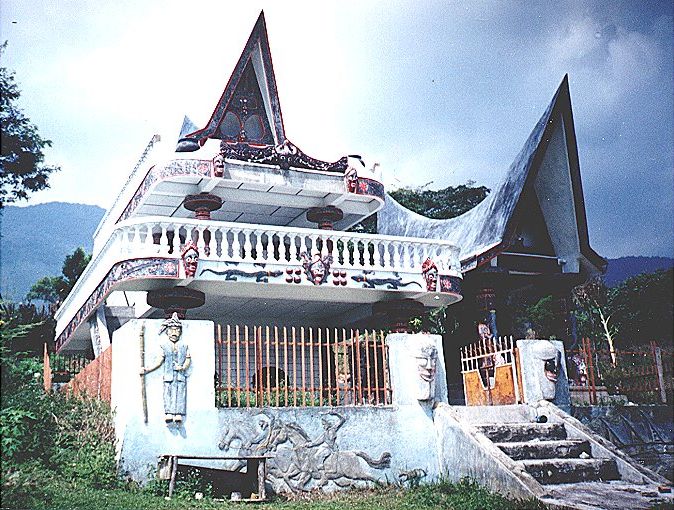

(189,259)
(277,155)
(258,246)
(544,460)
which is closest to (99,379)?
(189,259)

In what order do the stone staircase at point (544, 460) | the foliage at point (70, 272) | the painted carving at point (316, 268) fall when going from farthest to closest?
the foliage at point (70, 272), the painted carving at point (316, 268), the stone staircase at point (544, 460)

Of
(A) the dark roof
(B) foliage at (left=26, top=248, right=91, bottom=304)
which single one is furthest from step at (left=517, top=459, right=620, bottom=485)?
(B) foliage at (left=26, top=248, right=91, bottom=304)

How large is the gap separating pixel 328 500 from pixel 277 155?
7717 millimetres

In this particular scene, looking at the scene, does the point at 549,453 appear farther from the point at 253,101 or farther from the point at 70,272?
the point at 70,272

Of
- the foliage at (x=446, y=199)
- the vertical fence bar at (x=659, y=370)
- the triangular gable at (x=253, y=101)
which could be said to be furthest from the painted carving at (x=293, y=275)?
the foliage at (x=446, y=199)

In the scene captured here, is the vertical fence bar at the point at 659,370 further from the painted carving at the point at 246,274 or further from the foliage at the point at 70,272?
the foliage at the point at 70,272

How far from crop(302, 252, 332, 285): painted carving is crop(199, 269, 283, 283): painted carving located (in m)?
0.52

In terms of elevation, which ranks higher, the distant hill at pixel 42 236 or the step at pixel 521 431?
the distant hill at pixel 42 236

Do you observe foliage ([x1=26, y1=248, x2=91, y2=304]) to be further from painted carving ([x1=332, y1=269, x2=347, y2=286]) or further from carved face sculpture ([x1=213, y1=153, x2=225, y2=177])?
painted carving ([x1=332, y1=269, x2=347, y2=286])

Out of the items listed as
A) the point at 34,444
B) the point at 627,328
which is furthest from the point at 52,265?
A: the point at 34,444

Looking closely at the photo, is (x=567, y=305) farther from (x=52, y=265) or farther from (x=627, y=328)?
(x=52, y=265)

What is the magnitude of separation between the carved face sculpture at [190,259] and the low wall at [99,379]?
1.87 m

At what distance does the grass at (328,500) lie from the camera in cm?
890

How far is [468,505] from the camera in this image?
389 inches
